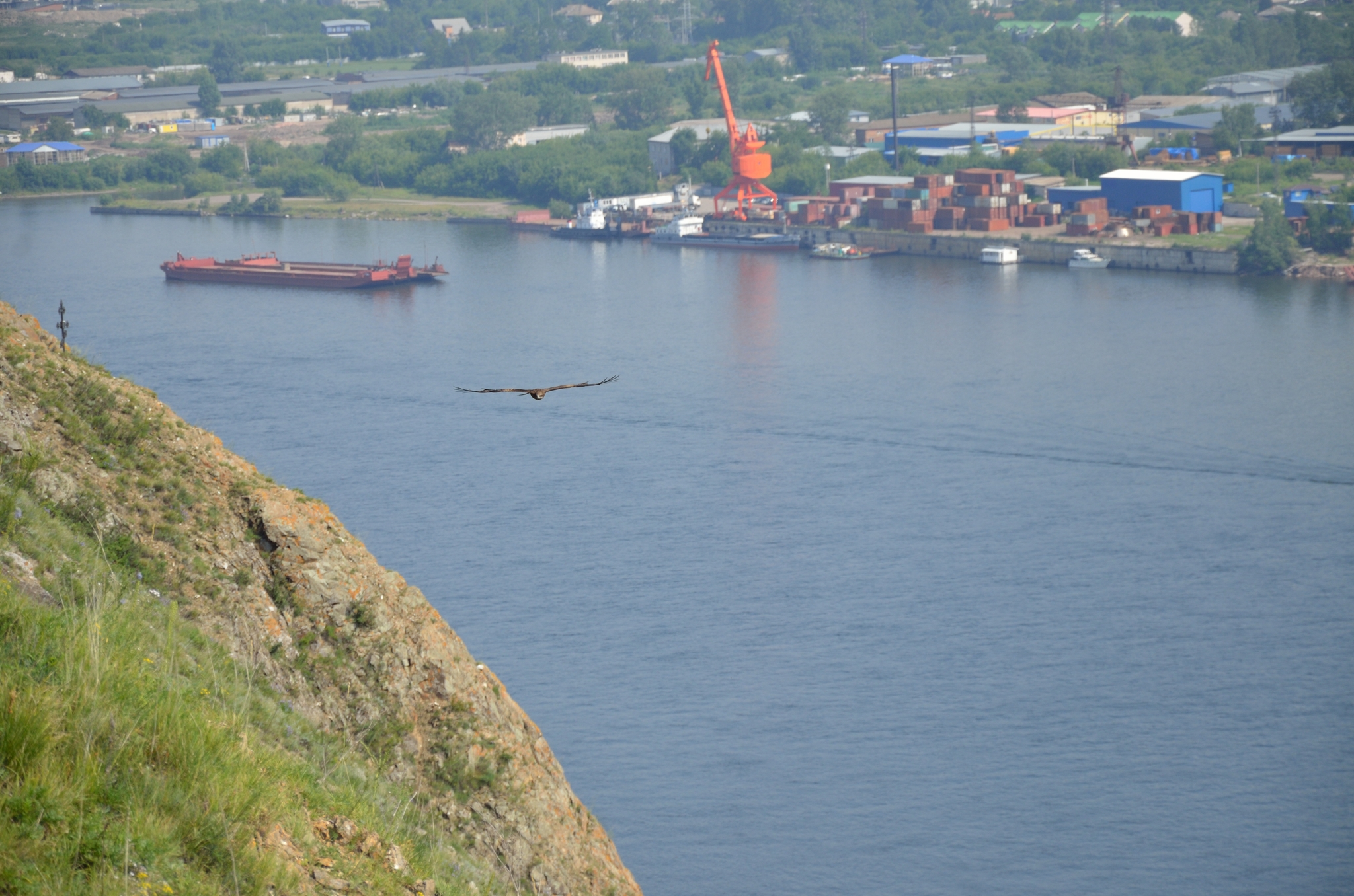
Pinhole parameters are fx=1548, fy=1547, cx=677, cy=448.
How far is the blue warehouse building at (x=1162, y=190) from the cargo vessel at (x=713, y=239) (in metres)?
6.21

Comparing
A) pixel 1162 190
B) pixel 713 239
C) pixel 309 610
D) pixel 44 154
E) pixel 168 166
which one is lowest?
pixel 309 610

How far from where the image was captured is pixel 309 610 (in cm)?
392

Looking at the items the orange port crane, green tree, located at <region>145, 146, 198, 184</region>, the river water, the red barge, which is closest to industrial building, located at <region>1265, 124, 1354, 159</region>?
the river water

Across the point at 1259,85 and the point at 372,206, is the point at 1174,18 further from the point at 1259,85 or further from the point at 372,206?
the point at 372,206

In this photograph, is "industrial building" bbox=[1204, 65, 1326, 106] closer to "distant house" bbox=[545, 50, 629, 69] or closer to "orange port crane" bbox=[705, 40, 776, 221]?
"orange port crane" bbox=[705, 40, 776, 221]

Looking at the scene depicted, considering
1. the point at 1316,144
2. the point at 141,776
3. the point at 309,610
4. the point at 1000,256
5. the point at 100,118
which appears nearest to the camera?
the point at 141,776

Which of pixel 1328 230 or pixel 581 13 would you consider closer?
pixel 1328 230

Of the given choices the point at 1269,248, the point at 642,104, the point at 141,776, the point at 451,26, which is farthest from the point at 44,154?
the point at 141,776

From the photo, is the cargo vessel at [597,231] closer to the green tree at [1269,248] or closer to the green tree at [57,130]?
the green tree at [57,130]

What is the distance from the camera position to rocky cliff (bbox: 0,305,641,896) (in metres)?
3.73

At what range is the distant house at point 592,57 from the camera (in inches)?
2137

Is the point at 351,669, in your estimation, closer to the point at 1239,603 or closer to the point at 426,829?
the point at 426,829

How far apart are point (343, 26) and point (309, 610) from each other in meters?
55.4

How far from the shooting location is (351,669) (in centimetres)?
386
